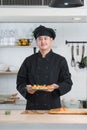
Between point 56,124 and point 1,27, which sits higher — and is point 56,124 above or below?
below

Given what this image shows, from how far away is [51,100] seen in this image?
9.20 feet

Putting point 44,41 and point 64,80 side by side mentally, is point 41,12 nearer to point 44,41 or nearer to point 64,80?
point 44,41

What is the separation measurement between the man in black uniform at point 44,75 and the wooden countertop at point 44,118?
445 mm

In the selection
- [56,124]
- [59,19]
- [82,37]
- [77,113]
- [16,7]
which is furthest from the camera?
[82,37]

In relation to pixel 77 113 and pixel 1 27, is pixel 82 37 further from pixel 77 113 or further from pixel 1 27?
pixel 77 113

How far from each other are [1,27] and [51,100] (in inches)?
77.6

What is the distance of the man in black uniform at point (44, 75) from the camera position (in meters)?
2.77

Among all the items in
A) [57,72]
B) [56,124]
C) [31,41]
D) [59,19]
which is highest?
[59,19]

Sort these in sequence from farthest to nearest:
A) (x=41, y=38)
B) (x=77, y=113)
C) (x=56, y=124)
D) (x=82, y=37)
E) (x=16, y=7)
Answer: (x=82, y=37) < (x=16, y=7) < (x=41, y=38) < (x=77, y=113) < (x=56, y=124)

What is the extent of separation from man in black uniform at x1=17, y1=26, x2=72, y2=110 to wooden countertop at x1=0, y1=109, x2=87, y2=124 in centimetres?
45

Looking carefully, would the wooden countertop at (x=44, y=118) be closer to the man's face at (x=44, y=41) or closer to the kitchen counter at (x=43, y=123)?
the kitchen counter at (x=43, y=123)

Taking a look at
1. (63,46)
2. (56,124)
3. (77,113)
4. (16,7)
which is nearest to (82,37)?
(63,46)

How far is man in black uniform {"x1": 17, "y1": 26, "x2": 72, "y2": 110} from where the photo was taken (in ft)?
9.09

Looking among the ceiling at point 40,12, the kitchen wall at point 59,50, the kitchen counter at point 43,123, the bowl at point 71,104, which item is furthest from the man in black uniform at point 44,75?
the kitchen wall at point 59,50
